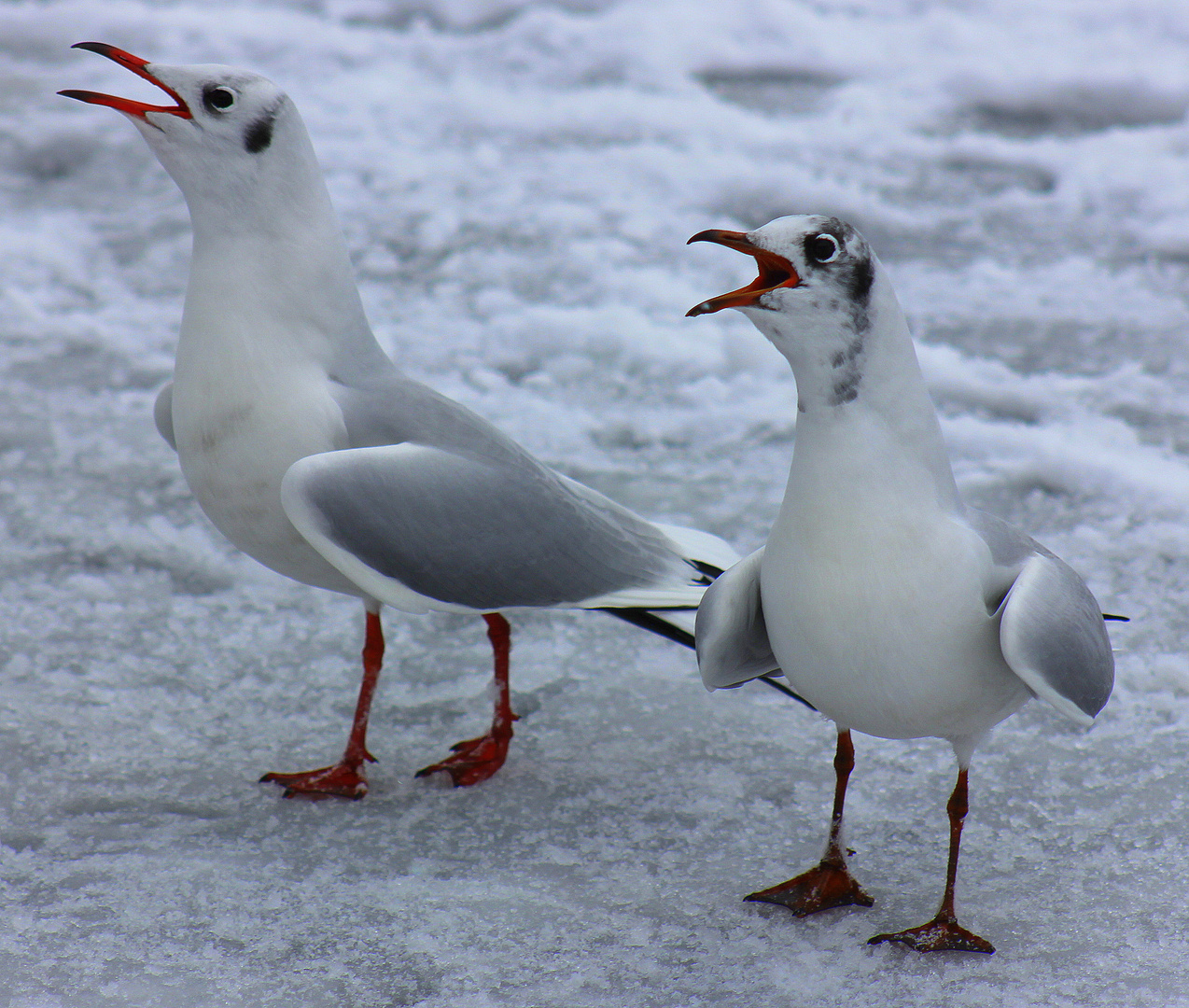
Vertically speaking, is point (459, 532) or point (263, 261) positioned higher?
point (263, 261)

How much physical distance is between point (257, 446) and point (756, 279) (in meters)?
1.06

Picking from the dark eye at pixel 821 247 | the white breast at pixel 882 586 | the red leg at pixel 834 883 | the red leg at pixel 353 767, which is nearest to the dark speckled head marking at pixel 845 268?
the dark eye at pixel 821 247

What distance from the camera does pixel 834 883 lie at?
2381 millimetres

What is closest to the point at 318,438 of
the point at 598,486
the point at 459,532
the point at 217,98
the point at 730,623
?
the point at 459,532

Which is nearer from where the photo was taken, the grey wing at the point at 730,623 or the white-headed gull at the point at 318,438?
the grey wing at the point at 730,623

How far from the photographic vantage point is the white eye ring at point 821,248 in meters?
1.99

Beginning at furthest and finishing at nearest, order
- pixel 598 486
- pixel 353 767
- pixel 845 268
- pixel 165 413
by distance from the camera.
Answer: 1. pixel 598 486
2. pixel 165 413
3. pixel 353 767
4. pixel 845 268

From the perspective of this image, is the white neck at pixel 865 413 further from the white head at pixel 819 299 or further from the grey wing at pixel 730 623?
the grey wing at pixel 730 623

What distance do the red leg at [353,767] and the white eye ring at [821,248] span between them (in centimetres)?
128

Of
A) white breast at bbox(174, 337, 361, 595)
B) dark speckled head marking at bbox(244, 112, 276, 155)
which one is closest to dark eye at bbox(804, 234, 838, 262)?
white breast at bbox(174, 337, 361, 595)

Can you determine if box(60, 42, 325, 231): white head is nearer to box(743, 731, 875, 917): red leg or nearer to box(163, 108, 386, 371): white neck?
box(163, 108, 386, 371): white neck

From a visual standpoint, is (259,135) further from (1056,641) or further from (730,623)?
(1056,641)

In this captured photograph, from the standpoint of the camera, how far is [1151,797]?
8.79 ft

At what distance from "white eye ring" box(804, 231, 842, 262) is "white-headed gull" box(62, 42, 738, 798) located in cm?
90
